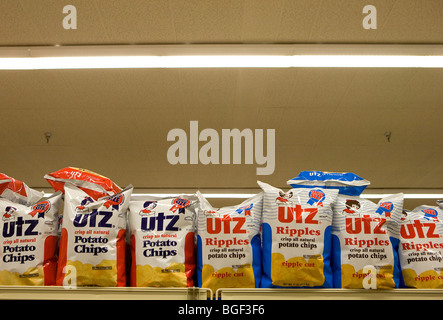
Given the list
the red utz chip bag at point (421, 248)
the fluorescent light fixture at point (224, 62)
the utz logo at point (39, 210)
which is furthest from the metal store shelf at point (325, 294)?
the fluorescent light fixture at point (224, 62)

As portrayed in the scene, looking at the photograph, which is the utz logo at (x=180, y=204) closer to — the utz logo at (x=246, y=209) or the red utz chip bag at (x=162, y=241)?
the red utz chip bag at (x=162, y=241)

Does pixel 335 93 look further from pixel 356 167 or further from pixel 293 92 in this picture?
pixel 356 167

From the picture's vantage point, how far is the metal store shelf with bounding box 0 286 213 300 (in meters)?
1.35

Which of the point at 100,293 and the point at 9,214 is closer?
the point at 100,293

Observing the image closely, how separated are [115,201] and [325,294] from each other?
79cm

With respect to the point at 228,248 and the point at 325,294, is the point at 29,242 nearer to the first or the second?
the point at 228,248

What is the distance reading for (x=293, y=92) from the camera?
5.11m

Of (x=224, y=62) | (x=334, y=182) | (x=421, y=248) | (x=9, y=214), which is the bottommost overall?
(x=421, y=248)

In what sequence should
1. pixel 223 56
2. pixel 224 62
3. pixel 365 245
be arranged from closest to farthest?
pixel 365 245, pixel 223 56, pixel 224 62

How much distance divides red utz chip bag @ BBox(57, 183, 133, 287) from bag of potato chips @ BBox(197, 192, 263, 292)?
280 mm

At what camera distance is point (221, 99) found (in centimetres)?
530

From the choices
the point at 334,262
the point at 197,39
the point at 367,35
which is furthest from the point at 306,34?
the point at 334,262

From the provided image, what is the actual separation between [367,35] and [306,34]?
586 mm

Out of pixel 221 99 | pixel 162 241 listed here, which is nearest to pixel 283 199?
pixel 162 241
